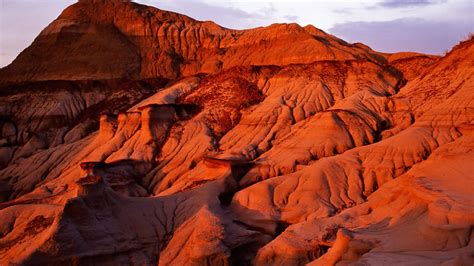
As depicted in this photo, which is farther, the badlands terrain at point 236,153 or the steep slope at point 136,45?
the steep slope at point 136,45

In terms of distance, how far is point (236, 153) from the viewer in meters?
41.1

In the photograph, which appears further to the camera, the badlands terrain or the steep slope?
the steep slope

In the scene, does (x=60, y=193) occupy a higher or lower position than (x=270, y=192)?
lower

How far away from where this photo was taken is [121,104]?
62.6m

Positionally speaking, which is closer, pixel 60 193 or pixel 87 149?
pixel 60 193

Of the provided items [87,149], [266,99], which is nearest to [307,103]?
[266,99]

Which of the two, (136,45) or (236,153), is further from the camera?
(136,45)

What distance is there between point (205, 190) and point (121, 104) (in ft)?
101

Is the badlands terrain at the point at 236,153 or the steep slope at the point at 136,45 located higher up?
the steep slope at the point at 136,45

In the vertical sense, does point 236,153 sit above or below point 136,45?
below

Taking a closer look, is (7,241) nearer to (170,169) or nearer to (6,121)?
(170,169)

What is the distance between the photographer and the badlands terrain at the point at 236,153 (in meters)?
26.9

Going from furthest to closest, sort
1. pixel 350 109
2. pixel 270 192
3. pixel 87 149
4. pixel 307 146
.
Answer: pixel 87 149, pixel 350 109, pixel 307 146, pixel 270 192

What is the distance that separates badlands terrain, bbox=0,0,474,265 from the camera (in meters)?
26.9
